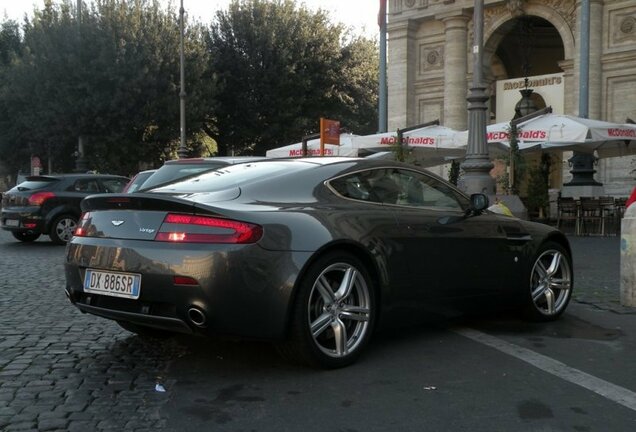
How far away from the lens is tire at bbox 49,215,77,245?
552 inches

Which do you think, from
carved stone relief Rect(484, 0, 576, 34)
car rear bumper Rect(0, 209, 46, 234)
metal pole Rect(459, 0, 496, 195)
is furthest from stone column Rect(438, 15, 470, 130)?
car rear bumper Rect(0, 209, 46, 234)

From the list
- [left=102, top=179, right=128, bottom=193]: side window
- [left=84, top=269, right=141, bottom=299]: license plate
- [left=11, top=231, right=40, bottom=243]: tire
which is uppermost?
[left=102, top=179, right=128, bottom=193]: side window

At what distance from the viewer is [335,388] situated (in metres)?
4.00

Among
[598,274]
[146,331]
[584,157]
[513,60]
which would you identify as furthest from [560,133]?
[513,60]

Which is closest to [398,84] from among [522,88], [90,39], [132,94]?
[522,88]

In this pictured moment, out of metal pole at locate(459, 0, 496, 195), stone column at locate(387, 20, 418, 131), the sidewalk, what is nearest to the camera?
the sidewalk

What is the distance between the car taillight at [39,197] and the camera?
45.5 feet

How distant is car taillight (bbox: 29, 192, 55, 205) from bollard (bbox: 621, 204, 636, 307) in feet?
36.7

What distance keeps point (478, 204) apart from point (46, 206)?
10.9 metres

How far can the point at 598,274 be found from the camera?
364 inches

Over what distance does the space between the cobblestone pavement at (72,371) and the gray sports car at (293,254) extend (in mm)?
355

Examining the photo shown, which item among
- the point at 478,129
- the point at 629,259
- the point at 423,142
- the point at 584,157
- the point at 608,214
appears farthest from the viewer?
the point at 584,157

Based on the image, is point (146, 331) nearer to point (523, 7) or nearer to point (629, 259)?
point (629, 259)

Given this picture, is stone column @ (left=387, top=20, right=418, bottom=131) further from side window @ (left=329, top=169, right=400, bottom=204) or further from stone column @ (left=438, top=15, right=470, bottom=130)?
side window @ (left=329, top=169, right=400, bottom=204)
